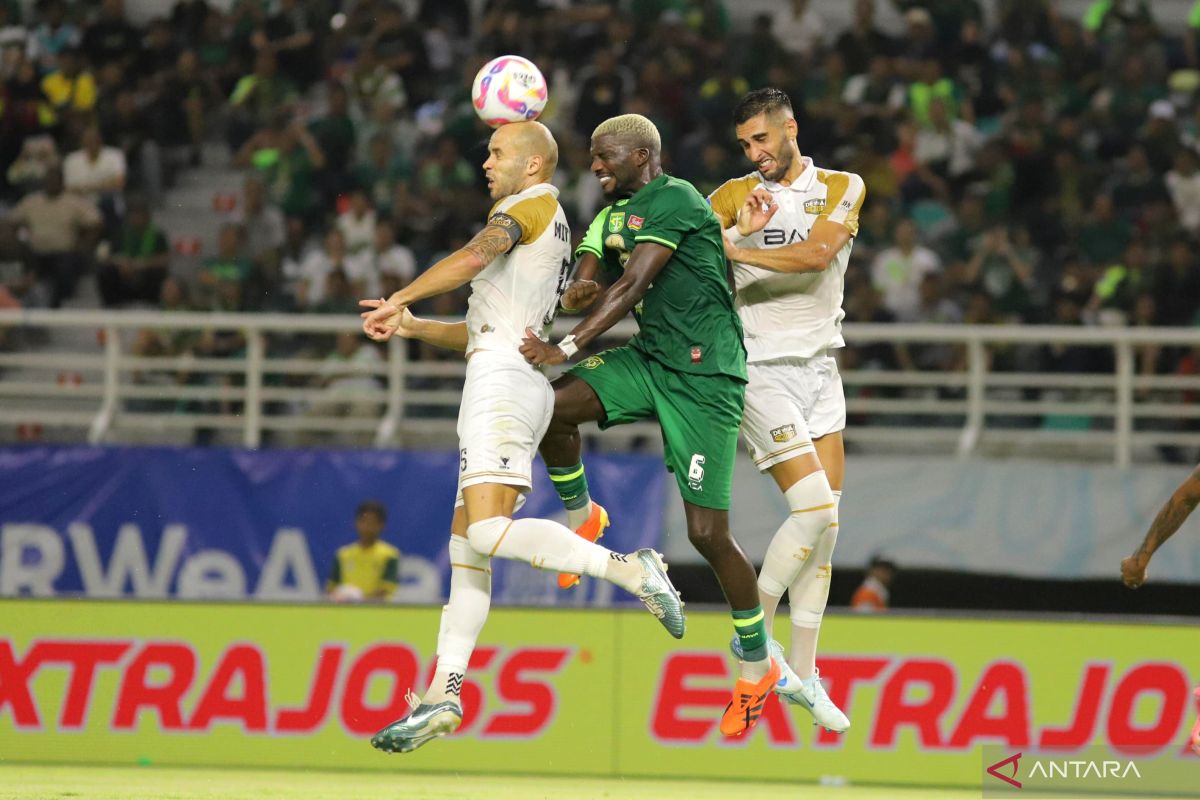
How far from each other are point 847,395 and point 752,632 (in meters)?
8.20

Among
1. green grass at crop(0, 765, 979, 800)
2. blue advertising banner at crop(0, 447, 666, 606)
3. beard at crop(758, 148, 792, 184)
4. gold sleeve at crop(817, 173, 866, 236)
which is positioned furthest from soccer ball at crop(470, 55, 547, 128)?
blue advertising banner at crop(0, 447, 666, 606)

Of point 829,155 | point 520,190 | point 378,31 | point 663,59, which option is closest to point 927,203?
point 829,155

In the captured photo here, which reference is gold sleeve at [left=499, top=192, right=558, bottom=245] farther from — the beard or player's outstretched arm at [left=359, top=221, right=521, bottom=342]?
the beard

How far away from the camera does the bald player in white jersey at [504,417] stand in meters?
8.44

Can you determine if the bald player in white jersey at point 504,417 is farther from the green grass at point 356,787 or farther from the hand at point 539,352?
the green grass at point 356,787

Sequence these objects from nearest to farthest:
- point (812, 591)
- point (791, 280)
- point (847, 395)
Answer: point (791, 280) → point (812, 591) → point (847, 395)

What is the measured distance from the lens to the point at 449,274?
813cm

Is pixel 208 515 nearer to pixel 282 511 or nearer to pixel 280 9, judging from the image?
pixel 282 511

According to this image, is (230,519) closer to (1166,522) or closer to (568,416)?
(568,416)

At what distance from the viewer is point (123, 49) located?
19.8 meters

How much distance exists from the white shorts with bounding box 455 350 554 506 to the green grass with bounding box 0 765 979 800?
2287 millimetres

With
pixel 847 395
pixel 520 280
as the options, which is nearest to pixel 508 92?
pixel 520 280

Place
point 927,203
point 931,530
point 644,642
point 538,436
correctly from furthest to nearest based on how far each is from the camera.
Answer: point 927,203, point 931,530, point 644,642, point 538,436

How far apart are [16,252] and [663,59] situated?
6.61 metres
